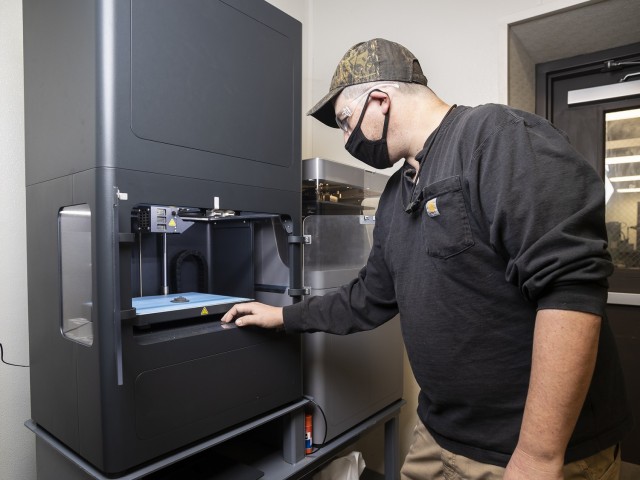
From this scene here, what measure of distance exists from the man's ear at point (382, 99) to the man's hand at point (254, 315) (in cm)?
53

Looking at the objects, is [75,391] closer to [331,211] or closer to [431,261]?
[431,261]

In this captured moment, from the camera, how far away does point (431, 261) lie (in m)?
0.80

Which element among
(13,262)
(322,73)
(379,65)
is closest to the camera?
(379,65)

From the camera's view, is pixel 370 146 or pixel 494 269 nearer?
pixel 494 269

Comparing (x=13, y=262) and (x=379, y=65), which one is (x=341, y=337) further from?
(x=13, y=262)

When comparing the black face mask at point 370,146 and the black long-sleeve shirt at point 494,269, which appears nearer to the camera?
the black long-sleeve shirt at point 494,269

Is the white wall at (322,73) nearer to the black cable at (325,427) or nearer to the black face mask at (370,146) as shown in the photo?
the black cable at (325,427)

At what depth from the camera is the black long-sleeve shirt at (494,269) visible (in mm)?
619

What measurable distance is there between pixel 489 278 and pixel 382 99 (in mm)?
442

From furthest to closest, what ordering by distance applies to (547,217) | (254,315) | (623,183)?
(623,183) → (254,315) → (547,217)

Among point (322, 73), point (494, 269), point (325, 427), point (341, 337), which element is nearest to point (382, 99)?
point (494, 269)

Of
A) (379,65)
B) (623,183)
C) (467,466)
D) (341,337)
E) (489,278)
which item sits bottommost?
(467,466)

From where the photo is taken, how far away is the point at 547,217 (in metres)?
0.62

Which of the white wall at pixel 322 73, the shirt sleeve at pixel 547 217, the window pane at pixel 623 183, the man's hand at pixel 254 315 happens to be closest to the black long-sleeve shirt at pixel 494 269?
the shirt sleeve at pixel 547 217
